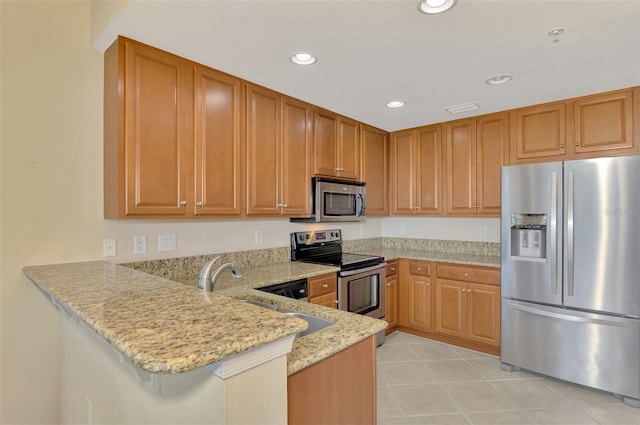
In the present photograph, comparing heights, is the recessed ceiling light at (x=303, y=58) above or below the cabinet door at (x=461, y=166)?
above

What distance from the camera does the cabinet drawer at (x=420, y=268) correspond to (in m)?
3.46

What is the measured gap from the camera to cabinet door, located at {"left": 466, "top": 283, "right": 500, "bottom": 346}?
304 centimetres

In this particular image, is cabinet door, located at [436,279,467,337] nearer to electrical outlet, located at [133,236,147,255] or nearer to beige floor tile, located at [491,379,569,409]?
beige floor tile, located at [491,379,569,409]

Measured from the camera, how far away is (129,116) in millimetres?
1878

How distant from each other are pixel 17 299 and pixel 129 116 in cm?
113

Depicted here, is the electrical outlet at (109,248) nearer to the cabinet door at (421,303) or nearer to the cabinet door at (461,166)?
the cabinet door at (421,303)

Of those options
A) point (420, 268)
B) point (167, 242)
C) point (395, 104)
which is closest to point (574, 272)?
point (420, 268)

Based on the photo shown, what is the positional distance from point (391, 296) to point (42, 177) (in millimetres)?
3023

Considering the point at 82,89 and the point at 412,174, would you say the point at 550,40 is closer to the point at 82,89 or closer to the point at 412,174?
the point at 412,174

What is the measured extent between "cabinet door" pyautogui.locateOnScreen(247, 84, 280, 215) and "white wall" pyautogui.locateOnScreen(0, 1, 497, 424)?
2.97ft

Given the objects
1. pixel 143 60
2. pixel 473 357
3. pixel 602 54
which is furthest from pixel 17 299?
pixel 602 54

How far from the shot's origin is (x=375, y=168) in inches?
151

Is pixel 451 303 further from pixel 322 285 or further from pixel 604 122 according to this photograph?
pixel 604 122

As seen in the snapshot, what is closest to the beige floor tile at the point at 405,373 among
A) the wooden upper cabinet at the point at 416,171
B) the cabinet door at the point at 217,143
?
the wooden upper cabinet at the point at 416,171
